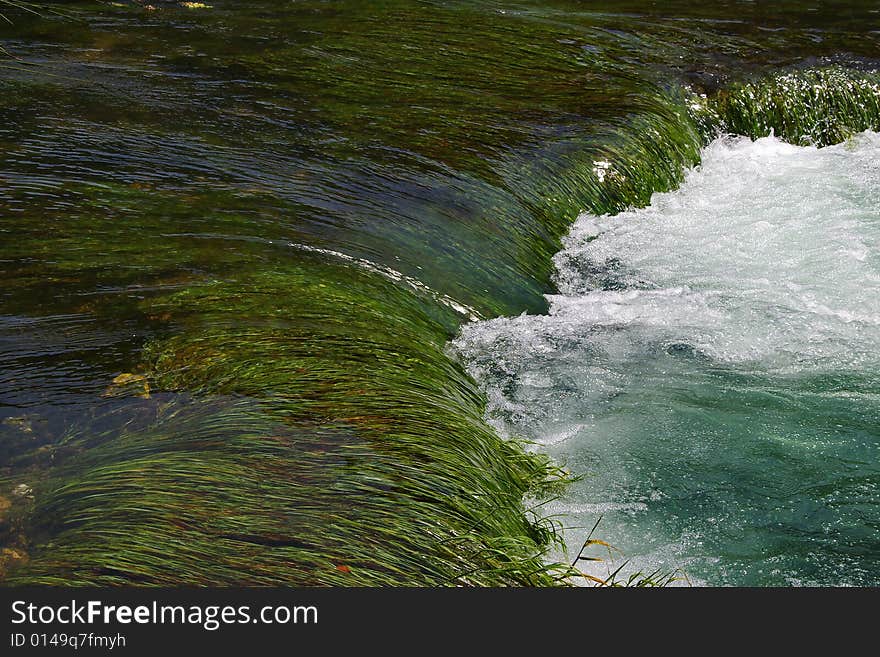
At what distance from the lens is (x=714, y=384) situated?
5.88m

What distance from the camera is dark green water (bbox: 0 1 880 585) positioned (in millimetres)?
3762

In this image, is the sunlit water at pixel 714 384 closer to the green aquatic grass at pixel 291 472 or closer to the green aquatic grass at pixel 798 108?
the green aquatic grass at pixel 291 472

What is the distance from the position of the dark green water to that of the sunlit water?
1.14 ft

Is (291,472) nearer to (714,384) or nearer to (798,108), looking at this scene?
(714,384)

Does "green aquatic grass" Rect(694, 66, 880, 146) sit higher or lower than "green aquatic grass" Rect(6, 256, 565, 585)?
higher

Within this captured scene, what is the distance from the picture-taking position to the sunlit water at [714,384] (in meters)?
4.62

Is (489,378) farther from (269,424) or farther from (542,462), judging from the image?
(269,424)

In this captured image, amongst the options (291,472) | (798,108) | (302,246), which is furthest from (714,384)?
(798,108)

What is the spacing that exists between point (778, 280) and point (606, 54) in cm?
438

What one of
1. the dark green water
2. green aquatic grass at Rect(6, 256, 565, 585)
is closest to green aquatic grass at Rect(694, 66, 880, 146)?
the dark green water

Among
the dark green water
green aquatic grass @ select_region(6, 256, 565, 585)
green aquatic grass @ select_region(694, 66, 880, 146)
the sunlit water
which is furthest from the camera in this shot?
green aquatic grass @ select_region(694, 66, 880, 146)

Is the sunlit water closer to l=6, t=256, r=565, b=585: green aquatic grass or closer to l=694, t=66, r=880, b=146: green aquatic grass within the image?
l=6, t=256, r=565, b=585: green aquatic grass

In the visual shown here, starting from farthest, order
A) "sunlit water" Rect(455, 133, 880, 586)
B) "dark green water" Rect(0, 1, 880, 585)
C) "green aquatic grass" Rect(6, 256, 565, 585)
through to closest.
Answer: "sunlit water" Rect(455, 133, 880, 586) → "dark green water" Rect(0, 1, 880, 585) → "green aquatic grass" Rect(6, 256, 565, 585)

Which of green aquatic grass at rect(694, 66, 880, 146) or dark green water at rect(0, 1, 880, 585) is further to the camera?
green aquatic grass at rect(694, 66, 880, 146)
